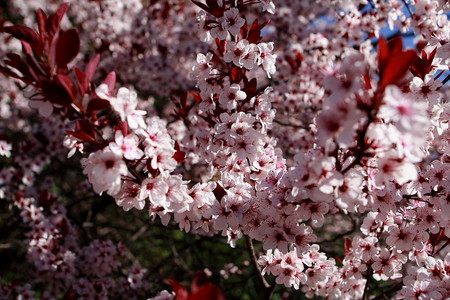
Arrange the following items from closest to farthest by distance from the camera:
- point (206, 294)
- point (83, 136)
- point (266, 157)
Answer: point (206, 294) < point (83, 136) < point (266, 157)

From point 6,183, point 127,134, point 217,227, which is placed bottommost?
point 6,183

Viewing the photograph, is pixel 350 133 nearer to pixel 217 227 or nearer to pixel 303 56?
pixel 217 227

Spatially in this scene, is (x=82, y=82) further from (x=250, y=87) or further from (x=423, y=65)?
(x=423, y=65)

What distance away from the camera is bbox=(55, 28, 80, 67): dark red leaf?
56.2 inches

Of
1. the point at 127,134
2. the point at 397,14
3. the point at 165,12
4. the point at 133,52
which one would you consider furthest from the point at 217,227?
the point at 165,12

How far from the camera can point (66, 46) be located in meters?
1.43

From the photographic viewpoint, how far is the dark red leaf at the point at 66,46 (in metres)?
1.43

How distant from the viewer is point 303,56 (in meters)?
4.66

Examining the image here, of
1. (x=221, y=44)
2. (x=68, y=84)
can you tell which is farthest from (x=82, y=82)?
(x=221, y=44)

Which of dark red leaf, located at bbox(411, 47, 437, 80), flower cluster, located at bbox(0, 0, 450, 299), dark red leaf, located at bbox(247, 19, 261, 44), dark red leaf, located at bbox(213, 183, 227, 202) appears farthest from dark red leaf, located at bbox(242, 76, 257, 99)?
dark red leaf, located at bbox(411, 47, 437, 80)

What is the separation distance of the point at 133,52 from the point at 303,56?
265 cm

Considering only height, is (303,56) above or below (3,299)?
above

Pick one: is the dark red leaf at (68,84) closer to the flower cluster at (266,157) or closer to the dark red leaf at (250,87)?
the flower cluster at (266,157)

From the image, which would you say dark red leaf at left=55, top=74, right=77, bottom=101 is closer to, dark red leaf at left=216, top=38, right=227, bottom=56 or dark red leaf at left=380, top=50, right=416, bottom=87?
Result: dark red leaf at left=216, top=38, right=227, bottom=56
